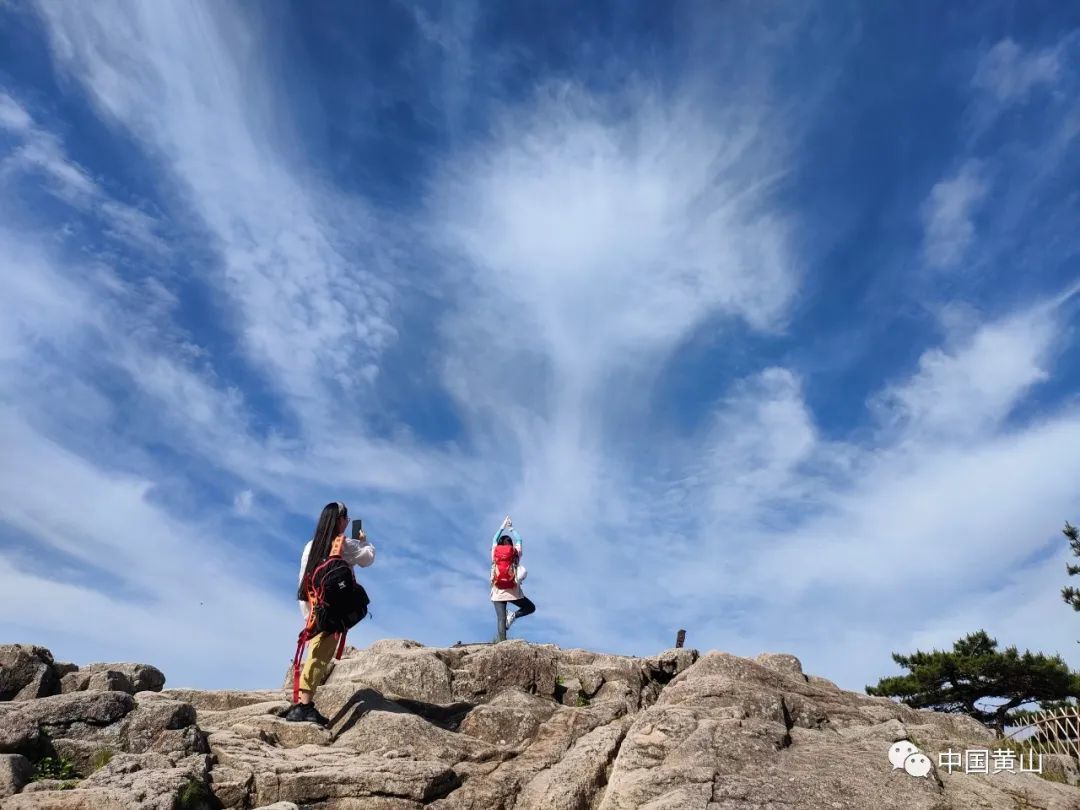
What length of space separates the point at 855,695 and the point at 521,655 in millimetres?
6006

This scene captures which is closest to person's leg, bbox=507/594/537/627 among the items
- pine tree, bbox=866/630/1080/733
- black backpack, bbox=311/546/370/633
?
black backpack, bbox=311/546/370/633

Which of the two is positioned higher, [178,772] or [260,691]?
[260,691]

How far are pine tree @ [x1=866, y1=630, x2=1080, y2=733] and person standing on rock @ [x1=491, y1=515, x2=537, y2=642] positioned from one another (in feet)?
49.7

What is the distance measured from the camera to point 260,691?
1452cm

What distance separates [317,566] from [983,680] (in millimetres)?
22328

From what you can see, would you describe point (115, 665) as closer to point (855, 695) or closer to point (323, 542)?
point (323, 542)

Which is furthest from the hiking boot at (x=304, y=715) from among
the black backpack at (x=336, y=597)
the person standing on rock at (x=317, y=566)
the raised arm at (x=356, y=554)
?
the raised arm at (x=356, y=554)

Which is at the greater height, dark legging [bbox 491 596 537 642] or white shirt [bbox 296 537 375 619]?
dark legging [bbox 491 596 537 642]

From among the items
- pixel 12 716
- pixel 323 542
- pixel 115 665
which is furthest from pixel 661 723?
pixel 115 665

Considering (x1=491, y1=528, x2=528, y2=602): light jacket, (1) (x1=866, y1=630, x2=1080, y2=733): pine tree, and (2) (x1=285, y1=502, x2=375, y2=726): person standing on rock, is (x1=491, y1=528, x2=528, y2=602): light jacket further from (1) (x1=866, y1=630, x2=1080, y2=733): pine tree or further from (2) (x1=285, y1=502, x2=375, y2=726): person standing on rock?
(1) (x1=866, y1=630, x2=1080, y2=733): pine tree

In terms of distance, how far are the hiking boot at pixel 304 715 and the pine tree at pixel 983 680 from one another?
21.0 meters

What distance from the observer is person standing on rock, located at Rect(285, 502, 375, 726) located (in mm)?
11438

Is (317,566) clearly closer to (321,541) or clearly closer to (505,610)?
(321,541)

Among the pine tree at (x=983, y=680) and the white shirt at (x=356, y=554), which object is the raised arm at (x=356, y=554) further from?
the pine tree at (x=983, y=680)
